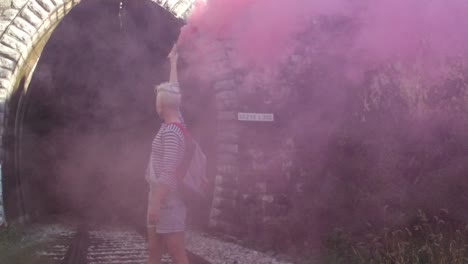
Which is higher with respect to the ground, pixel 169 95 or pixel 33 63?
pixel 33 63

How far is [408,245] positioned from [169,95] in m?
3.23

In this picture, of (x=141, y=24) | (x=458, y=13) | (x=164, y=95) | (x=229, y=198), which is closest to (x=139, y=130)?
(x=141, y=24)

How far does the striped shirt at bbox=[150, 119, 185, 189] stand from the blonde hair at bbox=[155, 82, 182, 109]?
0.16 meters

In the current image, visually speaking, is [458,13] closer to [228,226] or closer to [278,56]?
[278,56]

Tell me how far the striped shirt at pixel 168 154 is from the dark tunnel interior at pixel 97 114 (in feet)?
19.7

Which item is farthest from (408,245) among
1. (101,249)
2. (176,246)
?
(101,249)

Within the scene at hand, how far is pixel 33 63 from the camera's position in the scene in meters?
8.37

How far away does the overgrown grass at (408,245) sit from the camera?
194 inches

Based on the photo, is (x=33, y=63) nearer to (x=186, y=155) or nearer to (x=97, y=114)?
(x=97, y=114)

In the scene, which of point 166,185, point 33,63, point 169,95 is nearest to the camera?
point 166,185

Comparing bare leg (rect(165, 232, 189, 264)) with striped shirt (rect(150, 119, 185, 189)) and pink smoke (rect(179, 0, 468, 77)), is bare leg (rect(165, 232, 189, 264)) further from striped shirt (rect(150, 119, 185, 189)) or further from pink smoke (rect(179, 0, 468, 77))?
pink smoke (rect(179, 0, 468, 77))

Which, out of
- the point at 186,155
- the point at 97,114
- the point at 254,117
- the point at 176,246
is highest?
the point at 97,114

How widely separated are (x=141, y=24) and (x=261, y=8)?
3204 mm

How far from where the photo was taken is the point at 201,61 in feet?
28.5
